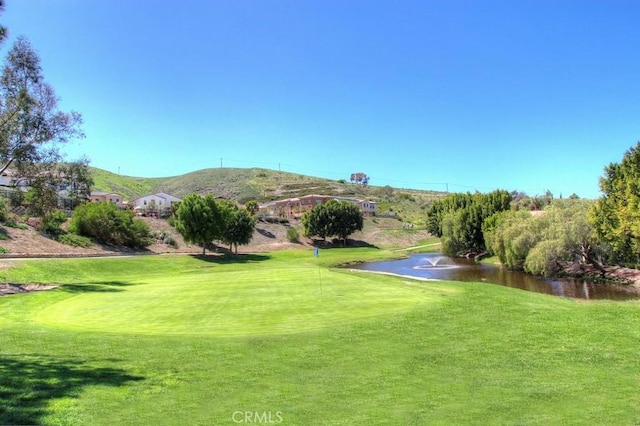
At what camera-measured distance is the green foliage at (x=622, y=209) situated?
1517 inches

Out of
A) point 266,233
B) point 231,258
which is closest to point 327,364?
point 231,258

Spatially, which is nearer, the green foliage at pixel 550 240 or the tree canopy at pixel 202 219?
the green foliage at pixel 550 240

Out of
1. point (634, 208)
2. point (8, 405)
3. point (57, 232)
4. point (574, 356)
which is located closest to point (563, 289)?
point (634, 208)

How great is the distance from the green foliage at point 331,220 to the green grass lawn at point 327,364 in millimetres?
78024

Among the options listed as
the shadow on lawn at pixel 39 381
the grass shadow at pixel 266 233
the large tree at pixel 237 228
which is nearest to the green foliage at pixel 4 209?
the large tree at pixel 237 228

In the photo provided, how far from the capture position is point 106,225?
66062 mm

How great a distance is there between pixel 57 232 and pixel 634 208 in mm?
66384

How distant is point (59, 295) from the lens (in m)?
24.2

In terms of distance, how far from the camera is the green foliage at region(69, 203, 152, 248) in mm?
64938

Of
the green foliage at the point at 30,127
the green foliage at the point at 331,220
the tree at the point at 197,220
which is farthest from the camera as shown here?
the green foliage at the point at 331,220

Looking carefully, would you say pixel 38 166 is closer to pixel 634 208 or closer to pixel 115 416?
pixel 115 416

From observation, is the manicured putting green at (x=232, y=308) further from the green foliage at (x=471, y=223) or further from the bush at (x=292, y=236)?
the bush at (x=292, y=236)

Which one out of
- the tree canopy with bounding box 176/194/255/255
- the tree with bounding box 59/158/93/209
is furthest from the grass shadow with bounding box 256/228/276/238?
the tree with bounding box 59/158/93/209

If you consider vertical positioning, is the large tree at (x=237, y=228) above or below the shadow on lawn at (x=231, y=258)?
above
